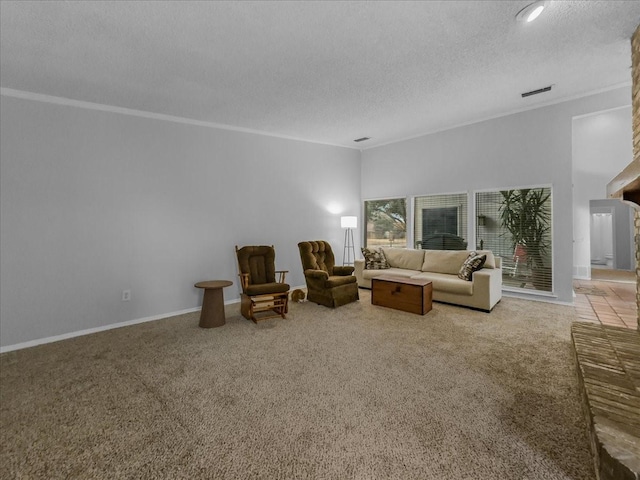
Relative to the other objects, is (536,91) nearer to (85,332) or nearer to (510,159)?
(510,159)

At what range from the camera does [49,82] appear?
3.16m

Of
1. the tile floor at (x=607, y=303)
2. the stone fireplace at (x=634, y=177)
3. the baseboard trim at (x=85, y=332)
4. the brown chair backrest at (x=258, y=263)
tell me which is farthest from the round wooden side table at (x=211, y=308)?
the tile floor at (x=607, y=303)

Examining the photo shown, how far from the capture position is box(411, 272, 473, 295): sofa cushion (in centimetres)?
418

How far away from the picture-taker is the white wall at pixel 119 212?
3.24m

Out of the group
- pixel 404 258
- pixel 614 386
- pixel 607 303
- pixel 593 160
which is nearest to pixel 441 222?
pixel 404 258

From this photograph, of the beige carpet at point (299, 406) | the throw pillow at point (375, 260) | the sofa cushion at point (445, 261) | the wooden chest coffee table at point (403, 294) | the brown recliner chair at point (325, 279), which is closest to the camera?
the beige carpet at point (299, 406)

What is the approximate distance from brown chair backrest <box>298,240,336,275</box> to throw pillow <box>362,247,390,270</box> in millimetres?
860

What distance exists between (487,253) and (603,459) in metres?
3.90

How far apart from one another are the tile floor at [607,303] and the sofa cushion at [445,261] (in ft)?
5.28

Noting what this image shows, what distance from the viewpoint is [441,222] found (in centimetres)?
565

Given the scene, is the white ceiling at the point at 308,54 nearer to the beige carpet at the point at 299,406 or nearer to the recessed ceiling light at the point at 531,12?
the recessed ceiling light at the point at 531,12

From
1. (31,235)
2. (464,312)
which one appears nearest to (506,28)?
(464,312)

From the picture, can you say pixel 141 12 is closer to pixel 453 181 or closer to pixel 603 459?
pixel 603 459

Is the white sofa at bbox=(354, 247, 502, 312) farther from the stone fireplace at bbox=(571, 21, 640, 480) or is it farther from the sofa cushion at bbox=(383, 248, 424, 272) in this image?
the stone fireplace at bbox=(571, 21, 640, 480)
